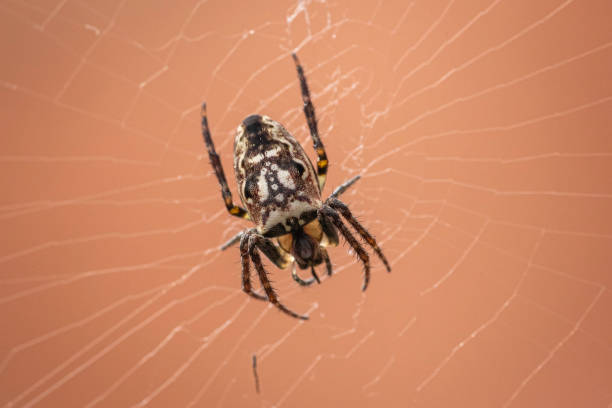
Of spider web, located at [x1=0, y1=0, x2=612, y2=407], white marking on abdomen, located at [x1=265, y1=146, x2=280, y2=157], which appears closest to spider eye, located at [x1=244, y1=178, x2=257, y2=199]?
white marking on abdomen, located at [x1=265, y1=146, x2=280, y2=157]

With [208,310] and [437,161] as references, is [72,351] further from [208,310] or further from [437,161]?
[437,161]

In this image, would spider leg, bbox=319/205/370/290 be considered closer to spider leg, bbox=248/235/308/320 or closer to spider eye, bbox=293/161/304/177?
spider eye, bbox=293/161/304/177

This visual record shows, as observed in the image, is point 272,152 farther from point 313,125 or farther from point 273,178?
point 313,125

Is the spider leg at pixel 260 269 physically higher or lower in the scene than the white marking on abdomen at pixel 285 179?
lower

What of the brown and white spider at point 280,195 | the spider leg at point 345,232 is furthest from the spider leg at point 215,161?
the spider leg at point 345,232

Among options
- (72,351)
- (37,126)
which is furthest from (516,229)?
(37,126)

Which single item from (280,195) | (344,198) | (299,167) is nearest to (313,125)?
(299,167)

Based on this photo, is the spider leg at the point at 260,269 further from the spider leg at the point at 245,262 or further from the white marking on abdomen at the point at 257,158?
the white marking on abdomen at the point at 257,158

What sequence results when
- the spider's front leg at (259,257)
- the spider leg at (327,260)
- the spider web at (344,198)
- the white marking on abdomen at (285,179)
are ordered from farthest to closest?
the spider web at (344,198), the spider leg at (327,260), the spider's front leg at (259,257), the white marking on abdomen at (285,179)
